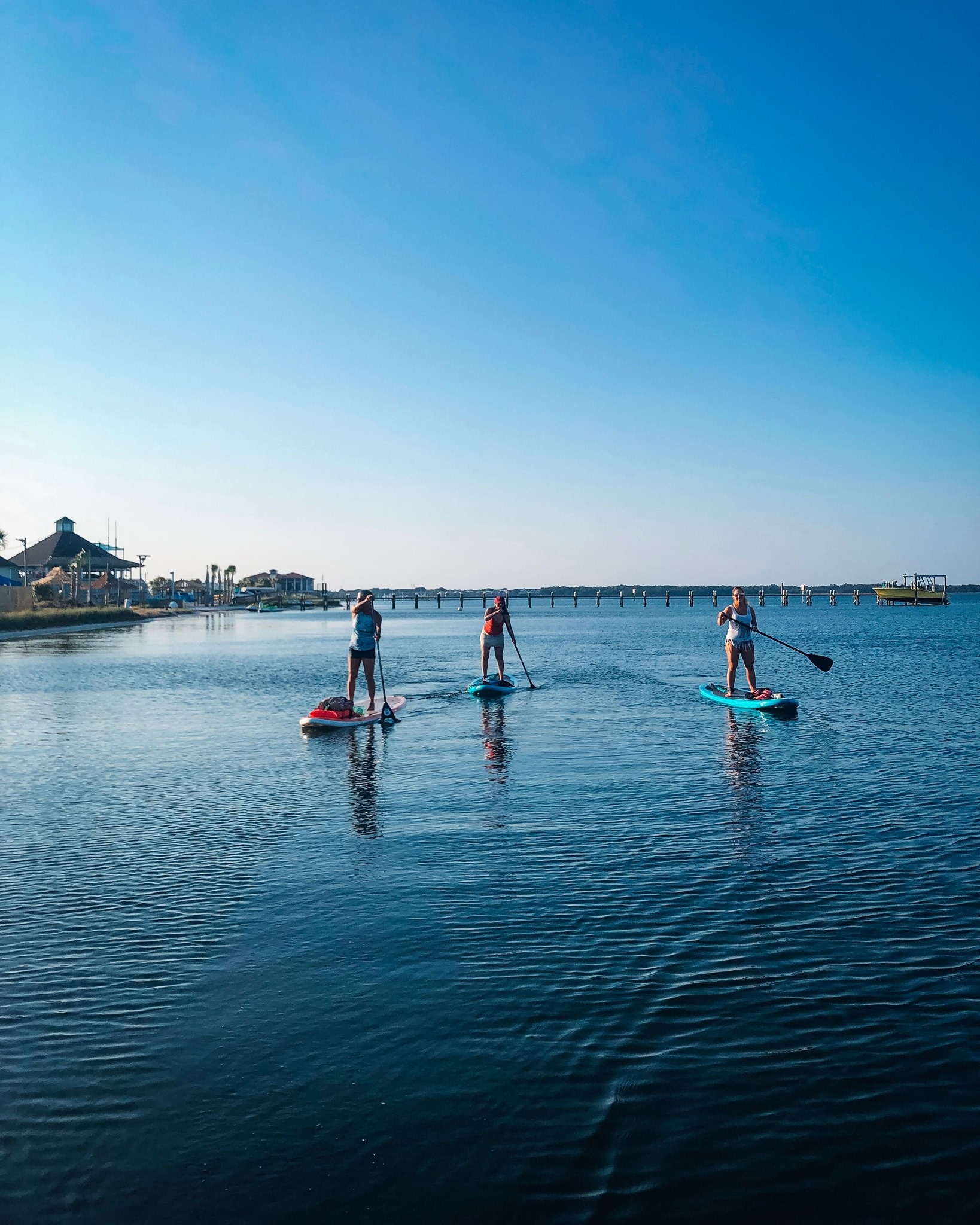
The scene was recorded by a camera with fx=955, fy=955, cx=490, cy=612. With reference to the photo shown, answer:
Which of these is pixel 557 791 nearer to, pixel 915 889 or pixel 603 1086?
pixel 915 889

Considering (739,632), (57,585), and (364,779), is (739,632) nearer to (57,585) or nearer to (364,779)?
(364,779)

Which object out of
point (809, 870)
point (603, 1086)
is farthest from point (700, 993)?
point (809, 870)

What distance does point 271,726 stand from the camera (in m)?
19.6

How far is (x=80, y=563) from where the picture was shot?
4252 inches

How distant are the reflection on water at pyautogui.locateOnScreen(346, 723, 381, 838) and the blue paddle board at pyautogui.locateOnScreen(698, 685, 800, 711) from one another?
799 cm

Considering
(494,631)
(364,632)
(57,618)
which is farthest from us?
(57,618)

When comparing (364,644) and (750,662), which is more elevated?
(364,644)

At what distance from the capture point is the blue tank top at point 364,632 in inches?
773

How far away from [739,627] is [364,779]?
9665 mm

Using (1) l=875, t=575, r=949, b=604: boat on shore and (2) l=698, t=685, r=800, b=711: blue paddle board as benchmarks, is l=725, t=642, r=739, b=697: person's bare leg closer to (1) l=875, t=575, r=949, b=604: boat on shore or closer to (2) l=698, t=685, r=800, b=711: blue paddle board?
(2) l=698, t=685, r=800, b=711: blue paddle board

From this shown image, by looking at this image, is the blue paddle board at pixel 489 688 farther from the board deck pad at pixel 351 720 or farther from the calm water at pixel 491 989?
the calm water at pixel 491 989

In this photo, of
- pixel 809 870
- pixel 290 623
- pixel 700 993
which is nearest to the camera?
pixel 700 993

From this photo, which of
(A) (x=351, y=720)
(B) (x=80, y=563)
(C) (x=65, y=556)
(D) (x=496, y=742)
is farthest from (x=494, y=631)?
(C) (x=65, y=556)

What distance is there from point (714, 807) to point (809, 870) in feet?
8.93
